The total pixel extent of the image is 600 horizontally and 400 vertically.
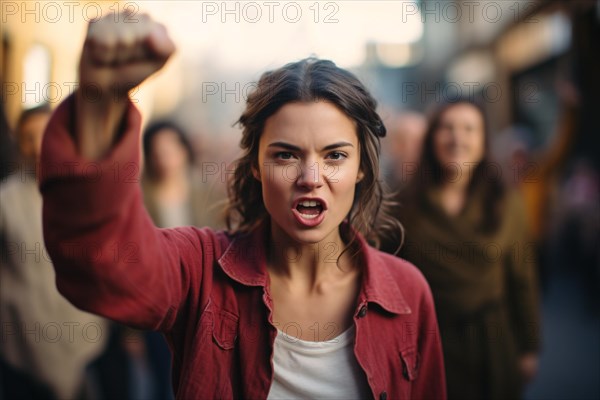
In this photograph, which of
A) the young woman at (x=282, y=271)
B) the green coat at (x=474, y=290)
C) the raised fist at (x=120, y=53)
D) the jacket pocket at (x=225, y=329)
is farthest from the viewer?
the green coat at (x=474, y=290)

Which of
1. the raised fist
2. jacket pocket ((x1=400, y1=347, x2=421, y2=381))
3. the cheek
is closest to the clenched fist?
the raised fist

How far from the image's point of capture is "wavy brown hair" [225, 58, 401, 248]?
1.81 meters

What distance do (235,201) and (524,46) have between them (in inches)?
646

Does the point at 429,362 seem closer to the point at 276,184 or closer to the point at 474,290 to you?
the point at 276,184

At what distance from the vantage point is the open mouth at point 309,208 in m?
1.75

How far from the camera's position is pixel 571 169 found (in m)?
11.7

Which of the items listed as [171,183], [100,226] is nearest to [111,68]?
[100,226]

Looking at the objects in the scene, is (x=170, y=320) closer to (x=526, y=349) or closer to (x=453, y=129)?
(x=453, y=129)

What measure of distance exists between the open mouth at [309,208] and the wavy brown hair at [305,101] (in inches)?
9.9

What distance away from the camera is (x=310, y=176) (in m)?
1.72

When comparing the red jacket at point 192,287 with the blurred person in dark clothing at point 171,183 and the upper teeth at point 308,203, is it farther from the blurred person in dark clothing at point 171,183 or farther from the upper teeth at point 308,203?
the blurred person in dark clothing at point 171,183

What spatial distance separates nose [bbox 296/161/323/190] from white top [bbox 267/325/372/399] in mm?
407

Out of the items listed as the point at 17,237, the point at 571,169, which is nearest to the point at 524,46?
the point at 571,169

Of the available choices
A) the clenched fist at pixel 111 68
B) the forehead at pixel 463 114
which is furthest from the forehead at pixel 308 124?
the forehead at pixel 463 114
